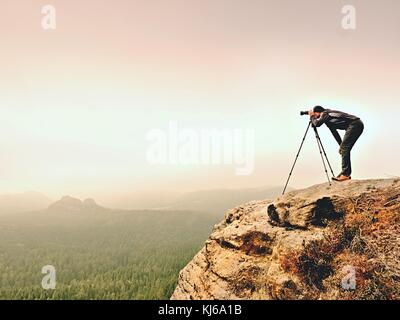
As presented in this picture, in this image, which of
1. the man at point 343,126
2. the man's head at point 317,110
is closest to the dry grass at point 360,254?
the man at point 343,126

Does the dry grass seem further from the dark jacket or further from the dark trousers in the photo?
the dark jacket

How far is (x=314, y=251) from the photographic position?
508 inches

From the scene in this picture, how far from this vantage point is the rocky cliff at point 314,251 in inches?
461

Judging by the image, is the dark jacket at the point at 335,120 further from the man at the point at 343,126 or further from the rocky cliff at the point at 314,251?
the rocky cliff at the point at 314,251

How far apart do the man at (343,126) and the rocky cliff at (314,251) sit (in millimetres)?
947

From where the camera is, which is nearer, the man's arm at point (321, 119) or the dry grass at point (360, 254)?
the dry grass at point (360, 254)

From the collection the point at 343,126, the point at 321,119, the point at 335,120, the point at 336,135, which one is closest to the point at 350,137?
the point at 343,126

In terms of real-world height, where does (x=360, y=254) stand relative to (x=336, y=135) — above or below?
below

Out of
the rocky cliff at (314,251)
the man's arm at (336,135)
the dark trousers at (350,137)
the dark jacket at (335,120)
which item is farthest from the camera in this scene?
the man's arm at (336,135)

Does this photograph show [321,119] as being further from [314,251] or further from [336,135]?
[314,251]

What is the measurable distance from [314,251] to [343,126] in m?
6.60

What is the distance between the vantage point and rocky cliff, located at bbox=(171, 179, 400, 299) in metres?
11.7
